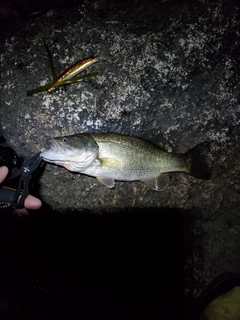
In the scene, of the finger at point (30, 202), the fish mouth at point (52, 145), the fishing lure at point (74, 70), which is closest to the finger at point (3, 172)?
the finger at point (30, 202)

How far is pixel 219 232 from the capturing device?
3.12 metres

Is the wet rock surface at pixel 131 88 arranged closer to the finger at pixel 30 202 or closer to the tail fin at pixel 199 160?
the tail fin at pixel 199 160

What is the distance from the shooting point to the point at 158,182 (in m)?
2.69

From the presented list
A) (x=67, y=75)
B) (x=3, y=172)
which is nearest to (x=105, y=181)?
(x=3, y=172)

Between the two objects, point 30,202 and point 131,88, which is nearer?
point 30,202

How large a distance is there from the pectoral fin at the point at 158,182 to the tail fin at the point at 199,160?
0.28 meters

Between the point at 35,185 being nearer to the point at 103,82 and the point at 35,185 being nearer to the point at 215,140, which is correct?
the point at 103,82

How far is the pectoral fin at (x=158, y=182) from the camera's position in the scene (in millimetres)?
2670

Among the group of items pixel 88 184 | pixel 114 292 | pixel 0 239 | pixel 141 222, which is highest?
pixel 88 184

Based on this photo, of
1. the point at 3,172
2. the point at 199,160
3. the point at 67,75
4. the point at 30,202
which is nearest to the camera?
the point at 3,172

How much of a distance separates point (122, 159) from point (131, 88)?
0.81 meters

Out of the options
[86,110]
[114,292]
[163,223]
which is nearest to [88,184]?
[86,110]

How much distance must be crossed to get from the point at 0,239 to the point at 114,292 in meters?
1.57

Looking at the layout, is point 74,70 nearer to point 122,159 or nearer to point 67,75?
point 67,75
